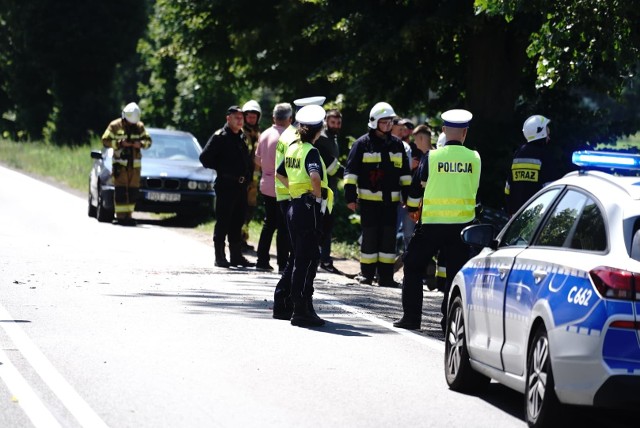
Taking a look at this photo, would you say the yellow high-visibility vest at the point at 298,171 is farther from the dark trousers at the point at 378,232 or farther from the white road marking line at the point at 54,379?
the dark trousers at the point at 378,232

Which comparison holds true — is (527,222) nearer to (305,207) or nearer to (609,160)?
(609,160)

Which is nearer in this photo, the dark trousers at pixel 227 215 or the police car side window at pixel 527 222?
the police car side window at pixel 527 222

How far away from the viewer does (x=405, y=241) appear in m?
17.3

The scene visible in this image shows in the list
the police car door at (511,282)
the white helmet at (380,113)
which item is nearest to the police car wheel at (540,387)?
the police car door at (511,282)

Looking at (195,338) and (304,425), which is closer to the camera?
(304,425)

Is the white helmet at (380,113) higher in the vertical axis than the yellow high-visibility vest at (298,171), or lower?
higher

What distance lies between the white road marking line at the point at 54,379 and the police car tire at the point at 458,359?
2.41 meters

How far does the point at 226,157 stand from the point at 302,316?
5.94 metres

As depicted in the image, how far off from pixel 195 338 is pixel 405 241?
637 centimetres

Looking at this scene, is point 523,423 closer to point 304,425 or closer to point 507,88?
point 304,425

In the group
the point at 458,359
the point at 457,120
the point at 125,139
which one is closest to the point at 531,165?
the point at 457,120

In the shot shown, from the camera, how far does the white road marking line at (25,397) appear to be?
7790 millimetres

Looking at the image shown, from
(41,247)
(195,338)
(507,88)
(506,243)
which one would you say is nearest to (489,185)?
(507,88)

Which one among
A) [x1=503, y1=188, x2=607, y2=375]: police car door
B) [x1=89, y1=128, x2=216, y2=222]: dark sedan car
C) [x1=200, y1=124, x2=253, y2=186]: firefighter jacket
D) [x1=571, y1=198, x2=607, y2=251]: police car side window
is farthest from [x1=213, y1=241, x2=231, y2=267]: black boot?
[x1=571, y1=198, x2=607, y2=251]: police car side window
